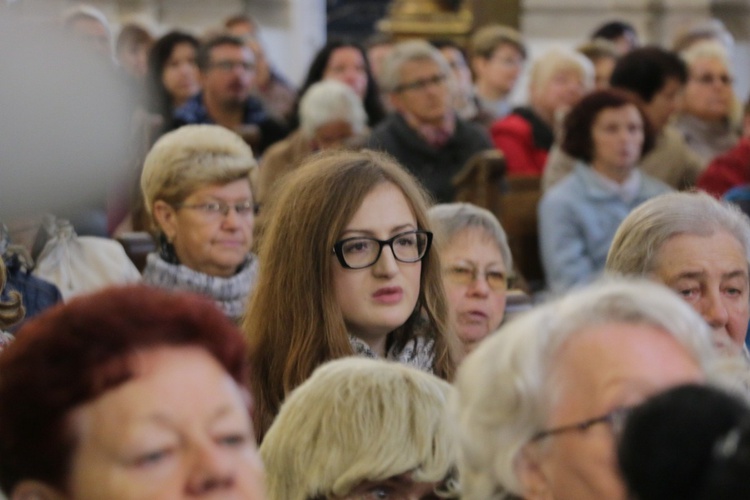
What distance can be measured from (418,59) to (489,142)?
58 centimetres

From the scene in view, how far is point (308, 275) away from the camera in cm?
367

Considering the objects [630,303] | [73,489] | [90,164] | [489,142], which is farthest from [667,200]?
[489,142]

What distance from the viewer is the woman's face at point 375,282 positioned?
3674 mm

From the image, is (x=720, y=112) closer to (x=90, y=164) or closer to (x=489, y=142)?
(x=489, y=142)

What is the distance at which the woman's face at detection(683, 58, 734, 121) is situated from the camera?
8.77 metres

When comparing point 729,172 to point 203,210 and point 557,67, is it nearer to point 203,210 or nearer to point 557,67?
point 557,67

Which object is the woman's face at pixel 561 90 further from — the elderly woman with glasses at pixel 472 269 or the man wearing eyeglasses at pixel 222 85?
the elderly woman with glasses at pixel 472 269

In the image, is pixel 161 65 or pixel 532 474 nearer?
pixel 532 474

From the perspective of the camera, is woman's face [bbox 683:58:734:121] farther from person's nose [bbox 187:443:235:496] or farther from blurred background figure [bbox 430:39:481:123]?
person's nose [bbox 187:443:235:496]

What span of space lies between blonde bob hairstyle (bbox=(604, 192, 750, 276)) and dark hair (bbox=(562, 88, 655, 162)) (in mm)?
3057

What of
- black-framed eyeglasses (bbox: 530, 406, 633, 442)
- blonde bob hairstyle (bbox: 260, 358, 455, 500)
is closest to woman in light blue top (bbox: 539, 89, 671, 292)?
blonde bob hairstyle (bbox: 260, 358, 455, 500)

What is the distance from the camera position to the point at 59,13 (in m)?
8.82

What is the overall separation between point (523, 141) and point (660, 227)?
5.00 meters

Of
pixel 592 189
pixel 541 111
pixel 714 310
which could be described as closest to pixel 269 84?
pixel 541 111
